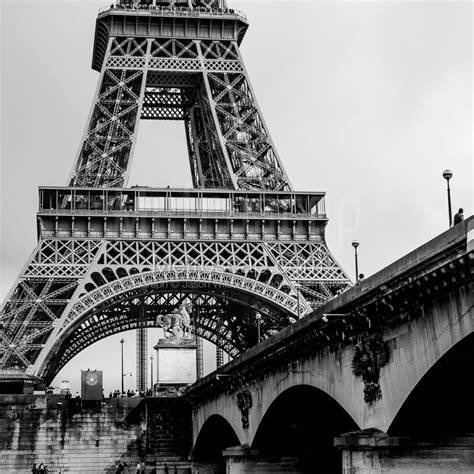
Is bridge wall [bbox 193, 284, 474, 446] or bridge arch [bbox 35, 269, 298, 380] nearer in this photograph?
bridge wall [bbox 193, 284, 474, 446]

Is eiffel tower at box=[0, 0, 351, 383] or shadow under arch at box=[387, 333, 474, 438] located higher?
eiffel tower at box=[0, 0, 351, 383]

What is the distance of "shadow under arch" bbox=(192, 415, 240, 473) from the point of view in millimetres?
57438

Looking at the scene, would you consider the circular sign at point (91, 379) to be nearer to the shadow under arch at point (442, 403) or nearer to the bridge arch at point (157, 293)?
the bridge arch at point (157, 293)

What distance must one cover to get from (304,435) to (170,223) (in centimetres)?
3054

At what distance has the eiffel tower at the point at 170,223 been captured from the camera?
66.6m

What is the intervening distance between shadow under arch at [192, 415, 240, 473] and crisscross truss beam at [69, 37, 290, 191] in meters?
20.1

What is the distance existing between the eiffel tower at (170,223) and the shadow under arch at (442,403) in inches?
1465

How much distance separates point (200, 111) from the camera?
8575 centimetres

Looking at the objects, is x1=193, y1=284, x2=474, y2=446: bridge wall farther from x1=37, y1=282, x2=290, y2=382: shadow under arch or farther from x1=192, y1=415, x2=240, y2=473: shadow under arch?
x1=37, y1=282, x2=290, y2=382: shadow under arch

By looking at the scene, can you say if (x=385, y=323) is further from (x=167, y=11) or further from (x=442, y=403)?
(x=167, y=11)

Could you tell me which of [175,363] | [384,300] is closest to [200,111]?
[175,363]

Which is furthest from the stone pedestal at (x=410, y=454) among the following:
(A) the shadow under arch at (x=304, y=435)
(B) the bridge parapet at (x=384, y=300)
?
(A) the shadow under arch at (x=304, y=435)

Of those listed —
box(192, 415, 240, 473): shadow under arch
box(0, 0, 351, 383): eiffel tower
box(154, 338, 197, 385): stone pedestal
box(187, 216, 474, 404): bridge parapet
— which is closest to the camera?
box(187, 216, 474, 404): bridge parapet

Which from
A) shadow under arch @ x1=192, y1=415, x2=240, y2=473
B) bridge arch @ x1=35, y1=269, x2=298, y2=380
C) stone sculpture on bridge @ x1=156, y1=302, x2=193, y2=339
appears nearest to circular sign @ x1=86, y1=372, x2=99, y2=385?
bridge arch @ x1=35, y1=269, x2=298, y2=380
